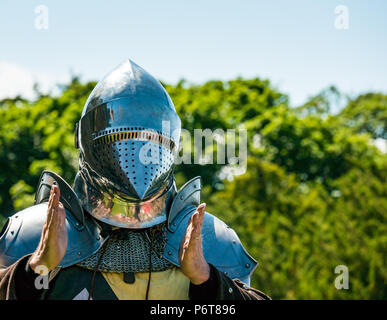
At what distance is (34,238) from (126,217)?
0.67 m

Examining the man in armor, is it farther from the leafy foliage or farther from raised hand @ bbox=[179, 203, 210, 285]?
the leafy foliage

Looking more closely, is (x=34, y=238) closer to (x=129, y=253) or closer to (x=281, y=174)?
(x=129, y=253)

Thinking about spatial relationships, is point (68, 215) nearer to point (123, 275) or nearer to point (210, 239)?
point (123, 275)

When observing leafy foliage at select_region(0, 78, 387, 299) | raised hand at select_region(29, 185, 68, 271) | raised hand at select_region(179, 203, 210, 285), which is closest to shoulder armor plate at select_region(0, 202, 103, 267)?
raised hand at select_region(29, 185, 68, 271)

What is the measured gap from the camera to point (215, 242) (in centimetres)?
467

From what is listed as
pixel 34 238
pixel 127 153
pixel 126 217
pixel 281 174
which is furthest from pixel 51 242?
pixel 281 174

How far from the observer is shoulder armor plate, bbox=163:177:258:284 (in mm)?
4566

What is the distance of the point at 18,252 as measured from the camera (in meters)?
4.20

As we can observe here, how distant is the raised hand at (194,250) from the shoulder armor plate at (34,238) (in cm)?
89

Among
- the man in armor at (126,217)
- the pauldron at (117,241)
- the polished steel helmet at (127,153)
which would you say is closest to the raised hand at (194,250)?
the man in armor at (126,217)

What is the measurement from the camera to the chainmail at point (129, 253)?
4258 millimetres

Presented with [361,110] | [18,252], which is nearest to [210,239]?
[18,252]

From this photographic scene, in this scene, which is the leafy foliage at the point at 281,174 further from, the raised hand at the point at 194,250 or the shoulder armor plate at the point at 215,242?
the raised hand at the point at 194,250

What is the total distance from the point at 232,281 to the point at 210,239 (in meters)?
0.77
